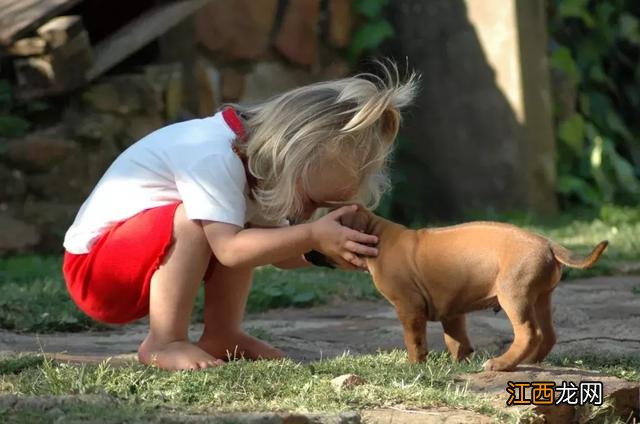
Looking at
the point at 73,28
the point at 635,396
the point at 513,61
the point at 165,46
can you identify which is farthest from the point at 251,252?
the point at 513,61

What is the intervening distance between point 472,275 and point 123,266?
0.97 meters

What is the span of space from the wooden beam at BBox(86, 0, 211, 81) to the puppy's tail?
3461 mm

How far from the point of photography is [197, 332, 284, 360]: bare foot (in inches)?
140

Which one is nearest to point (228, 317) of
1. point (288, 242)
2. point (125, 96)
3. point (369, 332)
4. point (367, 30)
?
point (288, 242)

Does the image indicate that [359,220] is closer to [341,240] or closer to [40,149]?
[341,240]

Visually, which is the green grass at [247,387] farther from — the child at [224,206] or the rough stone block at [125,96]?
the rough stone block at [125,96]

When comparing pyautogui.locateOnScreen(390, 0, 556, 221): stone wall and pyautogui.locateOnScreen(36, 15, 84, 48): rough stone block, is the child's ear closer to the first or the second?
pyautogui.locateOnScreen(36, 15, 84, 48): rough stone block

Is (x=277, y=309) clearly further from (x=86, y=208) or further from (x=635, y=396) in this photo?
(x=635, y=396)

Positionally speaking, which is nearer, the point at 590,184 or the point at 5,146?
the point at 5,146

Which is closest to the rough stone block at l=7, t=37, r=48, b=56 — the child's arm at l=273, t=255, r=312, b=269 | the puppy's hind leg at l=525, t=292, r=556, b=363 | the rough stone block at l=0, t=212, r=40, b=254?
the rough stone block at l=0, t=212, r=40, b=254

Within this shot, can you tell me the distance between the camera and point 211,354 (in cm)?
359

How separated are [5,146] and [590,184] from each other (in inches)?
151

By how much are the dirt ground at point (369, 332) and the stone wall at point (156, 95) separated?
5.20ft

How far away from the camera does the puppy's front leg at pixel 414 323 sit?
10.4 ft
